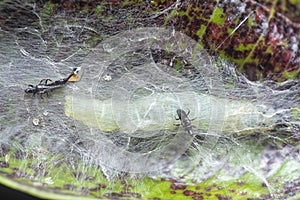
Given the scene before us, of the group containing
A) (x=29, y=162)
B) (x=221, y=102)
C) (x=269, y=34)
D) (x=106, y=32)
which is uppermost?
(x=269, y=34)

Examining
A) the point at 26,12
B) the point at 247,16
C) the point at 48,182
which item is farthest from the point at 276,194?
the point at 26,12

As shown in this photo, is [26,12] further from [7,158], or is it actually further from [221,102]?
[221,102]

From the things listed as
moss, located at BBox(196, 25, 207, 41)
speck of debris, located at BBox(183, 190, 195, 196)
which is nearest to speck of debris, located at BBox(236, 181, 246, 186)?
speck of debris, located at BBox(183, 190, 195, 196)

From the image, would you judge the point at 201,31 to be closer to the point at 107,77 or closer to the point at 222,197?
the point at 107,77

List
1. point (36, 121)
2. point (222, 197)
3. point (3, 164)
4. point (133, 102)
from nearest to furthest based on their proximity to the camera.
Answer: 1. point (3, 164)
2. point (222, 197)
3. point (36, 121)
4. point (133, 102)

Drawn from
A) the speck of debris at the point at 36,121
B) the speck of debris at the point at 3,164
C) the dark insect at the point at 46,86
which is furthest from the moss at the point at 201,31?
the speck of debris at the point at 3,164

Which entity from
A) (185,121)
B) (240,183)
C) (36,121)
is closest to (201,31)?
(185,121)

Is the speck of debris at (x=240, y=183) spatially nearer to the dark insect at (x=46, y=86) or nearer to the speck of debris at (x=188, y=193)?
the speck of debris at (x=188, y=193)

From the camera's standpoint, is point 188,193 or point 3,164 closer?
point 3,164
